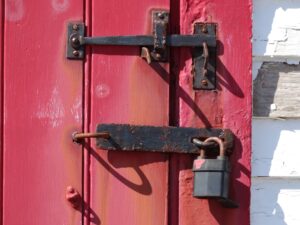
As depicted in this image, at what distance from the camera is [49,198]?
1.97 m

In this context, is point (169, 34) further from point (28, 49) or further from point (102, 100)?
point (28, 49)

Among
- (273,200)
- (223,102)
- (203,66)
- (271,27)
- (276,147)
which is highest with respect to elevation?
(271,27)

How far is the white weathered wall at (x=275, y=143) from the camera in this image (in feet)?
6.58

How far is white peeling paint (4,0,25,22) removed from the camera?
1.98 metres

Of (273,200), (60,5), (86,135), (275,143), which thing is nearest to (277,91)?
(275,143)

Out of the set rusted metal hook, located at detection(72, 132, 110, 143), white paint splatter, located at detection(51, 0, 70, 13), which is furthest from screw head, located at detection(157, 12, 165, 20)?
rusted metal hook, located at detection(72, 132, 110, 143)

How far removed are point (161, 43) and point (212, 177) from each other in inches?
15.7

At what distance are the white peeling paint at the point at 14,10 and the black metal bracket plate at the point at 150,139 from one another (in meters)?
0.39

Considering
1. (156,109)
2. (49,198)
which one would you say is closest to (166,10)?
(156,109)

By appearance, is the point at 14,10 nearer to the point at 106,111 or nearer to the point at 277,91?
the point at 106,111

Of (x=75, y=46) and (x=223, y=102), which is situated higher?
(x=75, y=46)

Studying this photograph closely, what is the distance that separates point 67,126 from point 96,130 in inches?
3.3

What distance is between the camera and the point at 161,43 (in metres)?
1.97

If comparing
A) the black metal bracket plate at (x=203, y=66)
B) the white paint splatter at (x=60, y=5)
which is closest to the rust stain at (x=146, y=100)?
the black metal bracket plate at (x=203, y=66)
